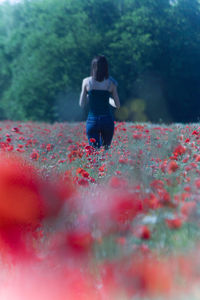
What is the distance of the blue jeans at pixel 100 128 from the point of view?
218 inches

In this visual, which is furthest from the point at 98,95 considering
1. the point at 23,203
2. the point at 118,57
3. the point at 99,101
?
the point at 118,57

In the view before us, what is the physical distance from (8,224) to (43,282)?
3.22 feet

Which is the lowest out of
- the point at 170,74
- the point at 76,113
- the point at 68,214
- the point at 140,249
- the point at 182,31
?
the point at 76,113

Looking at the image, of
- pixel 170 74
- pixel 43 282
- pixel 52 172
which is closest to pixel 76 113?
pixel 170 74

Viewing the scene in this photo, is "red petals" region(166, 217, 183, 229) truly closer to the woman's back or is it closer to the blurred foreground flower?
the blurred foreground flower

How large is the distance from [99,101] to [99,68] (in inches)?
17.9

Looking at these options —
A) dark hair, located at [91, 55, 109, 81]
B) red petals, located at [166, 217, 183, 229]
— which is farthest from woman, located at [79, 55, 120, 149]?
red petals, located at [166, 217, 183, 229]

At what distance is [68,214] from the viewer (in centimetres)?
327

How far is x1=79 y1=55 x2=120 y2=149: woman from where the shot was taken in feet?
17.7

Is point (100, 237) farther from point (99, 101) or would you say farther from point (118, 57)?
point (118, 57)

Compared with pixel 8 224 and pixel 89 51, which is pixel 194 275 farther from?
pixel 89 51

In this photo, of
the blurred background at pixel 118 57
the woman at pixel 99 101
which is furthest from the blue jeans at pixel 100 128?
the blurred background at pixel 118 57

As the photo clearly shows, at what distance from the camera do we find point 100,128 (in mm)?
5547

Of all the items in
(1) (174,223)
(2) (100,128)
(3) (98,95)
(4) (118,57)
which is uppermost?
(1) (174,223)
